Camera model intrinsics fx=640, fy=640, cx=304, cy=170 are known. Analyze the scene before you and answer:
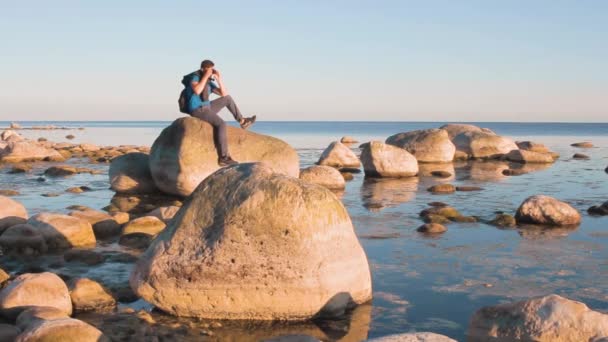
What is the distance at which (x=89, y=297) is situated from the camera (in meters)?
7.41

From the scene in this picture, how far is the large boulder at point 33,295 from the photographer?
6865 mm

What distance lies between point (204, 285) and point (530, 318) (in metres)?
3.43

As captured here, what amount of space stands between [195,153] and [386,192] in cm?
590

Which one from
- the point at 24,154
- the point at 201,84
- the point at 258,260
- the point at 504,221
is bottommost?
the point at 24,154

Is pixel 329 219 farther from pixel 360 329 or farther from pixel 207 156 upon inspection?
pixel 207 156

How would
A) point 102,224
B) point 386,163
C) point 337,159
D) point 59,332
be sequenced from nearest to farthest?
point 59,332 → point 102,224 → point 386,163 → point 337,159

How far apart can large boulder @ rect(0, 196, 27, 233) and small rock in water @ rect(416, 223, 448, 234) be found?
7.18 meters

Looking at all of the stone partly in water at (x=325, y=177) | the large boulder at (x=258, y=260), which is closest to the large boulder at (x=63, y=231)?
the large boulder at (x=258, y=260)

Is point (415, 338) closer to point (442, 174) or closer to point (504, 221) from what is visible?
point (504, 221)

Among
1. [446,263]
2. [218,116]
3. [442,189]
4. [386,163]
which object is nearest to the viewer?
[446,263]

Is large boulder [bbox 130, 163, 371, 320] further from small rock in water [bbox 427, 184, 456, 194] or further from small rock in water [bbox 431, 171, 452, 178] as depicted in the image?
small rock in water [bbox 431, 171, 452, 178]

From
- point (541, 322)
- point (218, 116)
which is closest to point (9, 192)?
point (218, 116)

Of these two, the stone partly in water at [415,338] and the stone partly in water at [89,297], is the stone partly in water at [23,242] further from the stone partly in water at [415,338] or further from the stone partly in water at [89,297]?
the stone partly in water at [415,338]

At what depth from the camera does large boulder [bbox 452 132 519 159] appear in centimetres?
3170
